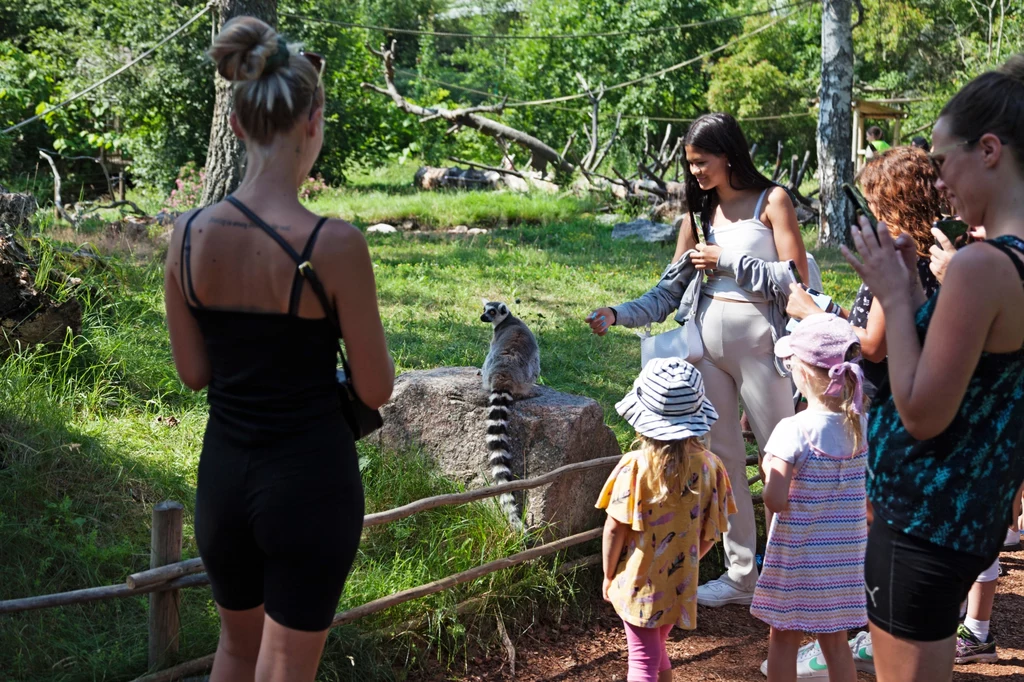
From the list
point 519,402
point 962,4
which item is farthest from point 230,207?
point 962,4

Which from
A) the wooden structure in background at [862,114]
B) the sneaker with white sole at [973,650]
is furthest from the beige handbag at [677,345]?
the wooden structure in background at [862,114]

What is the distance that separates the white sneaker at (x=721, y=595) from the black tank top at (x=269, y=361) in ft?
8.10

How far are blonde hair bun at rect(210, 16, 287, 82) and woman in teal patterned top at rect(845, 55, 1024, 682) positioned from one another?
125 centimetres

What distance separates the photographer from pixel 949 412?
162 centimetres

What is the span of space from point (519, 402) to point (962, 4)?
73.6 feet

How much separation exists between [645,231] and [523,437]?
330 inches

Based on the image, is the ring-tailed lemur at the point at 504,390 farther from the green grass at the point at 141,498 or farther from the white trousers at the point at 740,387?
the white trousers at the point at 740,387

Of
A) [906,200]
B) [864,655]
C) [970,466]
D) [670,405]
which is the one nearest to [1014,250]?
[970,466]

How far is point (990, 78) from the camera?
1687mm

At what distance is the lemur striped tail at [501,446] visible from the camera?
3.83m

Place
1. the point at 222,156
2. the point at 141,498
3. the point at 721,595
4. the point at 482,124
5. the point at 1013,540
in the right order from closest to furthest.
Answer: the point at 721,595 → the point at 141,498 → the point at 1013,540 → the point at 222,156 → the point at 482,124

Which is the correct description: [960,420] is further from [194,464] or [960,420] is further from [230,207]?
[194,464]

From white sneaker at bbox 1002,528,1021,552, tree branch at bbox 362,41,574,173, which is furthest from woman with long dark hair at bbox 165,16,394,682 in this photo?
tree branch at bbox 362,41,574,173

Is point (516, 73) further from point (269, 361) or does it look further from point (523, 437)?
point (269, 361)
